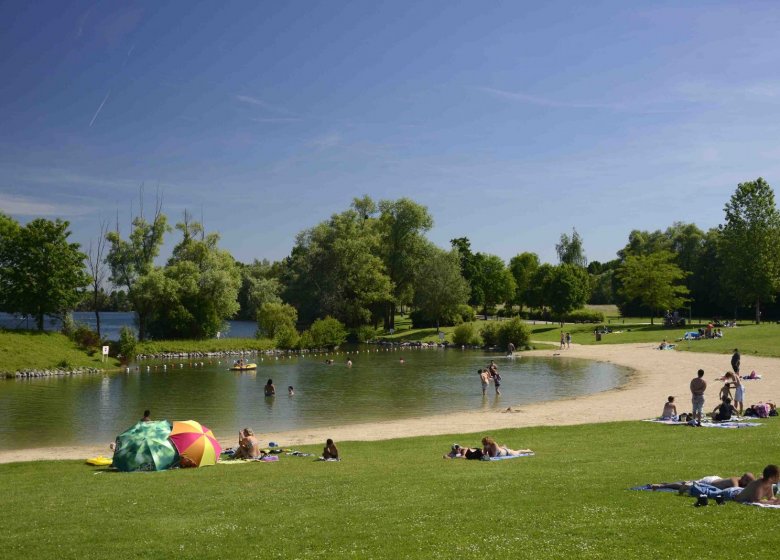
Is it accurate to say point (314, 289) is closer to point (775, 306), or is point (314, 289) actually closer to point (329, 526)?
point (775, 306)

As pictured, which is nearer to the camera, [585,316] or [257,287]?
[585,316]

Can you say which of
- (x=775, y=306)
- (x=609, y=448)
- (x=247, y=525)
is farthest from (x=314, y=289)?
(x=247, y=525)

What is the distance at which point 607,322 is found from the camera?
93.6 m

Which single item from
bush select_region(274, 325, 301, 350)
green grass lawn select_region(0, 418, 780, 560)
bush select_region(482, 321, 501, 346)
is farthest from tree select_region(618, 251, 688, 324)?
green grass lawn select_region(0, 418, 780, 560)

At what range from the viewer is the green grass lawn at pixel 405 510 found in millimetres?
9609

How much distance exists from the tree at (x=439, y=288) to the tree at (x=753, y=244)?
33578 mm

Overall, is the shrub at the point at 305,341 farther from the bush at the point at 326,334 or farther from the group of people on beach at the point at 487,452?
the group of people on beach at the point at 487,452

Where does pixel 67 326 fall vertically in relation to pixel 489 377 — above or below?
above

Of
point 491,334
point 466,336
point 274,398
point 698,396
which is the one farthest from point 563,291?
point 698,396

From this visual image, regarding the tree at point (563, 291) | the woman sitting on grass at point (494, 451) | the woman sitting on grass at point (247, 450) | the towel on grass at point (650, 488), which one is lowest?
the woman sitting on grass at point (247, 450)

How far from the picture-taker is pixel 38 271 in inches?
2375

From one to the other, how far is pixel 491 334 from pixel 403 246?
82.8ft

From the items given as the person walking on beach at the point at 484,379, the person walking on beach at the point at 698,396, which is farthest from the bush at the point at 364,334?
the person walking on beach at the point at 698,396

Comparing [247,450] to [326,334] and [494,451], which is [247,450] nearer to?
[494,451]
